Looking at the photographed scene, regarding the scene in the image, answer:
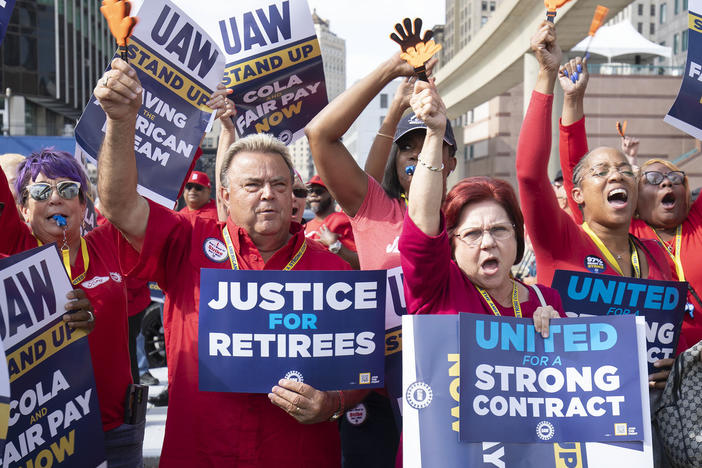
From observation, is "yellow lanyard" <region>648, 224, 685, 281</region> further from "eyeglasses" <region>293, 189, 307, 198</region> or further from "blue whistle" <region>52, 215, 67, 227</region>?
"blue whistle" <region>52, 215, 67, 227</region>

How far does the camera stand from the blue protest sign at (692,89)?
12.8ft

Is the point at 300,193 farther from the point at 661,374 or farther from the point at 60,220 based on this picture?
the point at 661,374

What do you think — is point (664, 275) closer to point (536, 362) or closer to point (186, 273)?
point (536, 362)

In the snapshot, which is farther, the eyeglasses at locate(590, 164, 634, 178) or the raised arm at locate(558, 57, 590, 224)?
the raised arm at locate(558, 57, 590, 224)

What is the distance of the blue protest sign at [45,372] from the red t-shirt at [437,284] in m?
1.28

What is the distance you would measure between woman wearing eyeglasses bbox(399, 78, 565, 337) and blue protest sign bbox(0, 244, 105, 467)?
1270 mm

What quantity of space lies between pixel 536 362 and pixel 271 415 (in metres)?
0.96

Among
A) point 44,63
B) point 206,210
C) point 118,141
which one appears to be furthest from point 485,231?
point 44,63

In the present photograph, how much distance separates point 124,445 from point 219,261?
103cm

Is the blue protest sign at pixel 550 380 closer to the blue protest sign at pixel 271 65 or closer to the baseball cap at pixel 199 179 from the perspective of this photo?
the blue protest sign at pixel 271 65

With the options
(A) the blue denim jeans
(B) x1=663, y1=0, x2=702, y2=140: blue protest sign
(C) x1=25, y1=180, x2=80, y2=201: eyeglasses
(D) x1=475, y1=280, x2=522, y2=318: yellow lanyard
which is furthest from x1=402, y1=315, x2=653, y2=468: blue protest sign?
(B) x1=663, y1=0, x2=702, y2=140: blue protest sign

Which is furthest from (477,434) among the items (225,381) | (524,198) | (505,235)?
(524,198)

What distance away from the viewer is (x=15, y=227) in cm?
316

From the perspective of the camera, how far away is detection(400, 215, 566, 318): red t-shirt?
2.40 m
